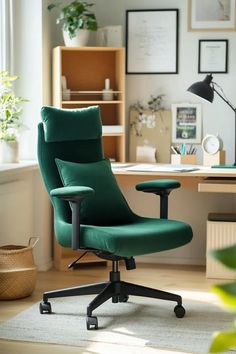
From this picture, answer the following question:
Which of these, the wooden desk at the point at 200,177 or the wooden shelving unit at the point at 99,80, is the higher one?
the wooden shelving unit at the point at 99,80

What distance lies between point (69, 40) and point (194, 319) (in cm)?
204

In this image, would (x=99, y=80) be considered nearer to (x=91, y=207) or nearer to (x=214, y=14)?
(x=214, y=14)

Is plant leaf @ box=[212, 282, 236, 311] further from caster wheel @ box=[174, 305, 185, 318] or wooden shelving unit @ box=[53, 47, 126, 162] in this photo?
wooden shelving unit @ box=[53, 47, 126, 162]

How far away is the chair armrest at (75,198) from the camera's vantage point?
2.64 metres

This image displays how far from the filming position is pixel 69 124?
3076 mm

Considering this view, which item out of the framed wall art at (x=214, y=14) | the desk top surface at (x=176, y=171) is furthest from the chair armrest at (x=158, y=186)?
the framed wall art at (x=214, y=14)

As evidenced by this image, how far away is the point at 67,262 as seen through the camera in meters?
3.97

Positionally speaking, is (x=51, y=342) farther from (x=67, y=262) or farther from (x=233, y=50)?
(x=233, y=50)

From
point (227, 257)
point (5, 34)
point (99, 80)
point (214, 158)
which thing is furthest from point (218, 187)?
point (227, 257)

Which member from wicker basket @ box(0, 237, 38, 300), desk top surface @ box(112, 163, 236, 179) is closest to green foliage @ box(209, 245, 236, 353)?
wicker basket @ box(0, 237, 38, 300)

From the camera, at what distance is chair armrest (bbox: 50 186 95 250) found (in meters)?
2.64

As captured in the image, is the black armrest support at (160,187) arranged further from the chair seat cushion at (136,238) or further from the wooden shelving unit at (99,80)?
the wooden shelving unit at (99,80)

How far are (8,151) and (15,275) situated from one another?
82 centimetres

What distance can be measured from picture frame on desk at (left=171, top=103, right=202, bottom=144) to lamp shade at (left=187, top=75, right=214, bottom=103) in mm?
342
